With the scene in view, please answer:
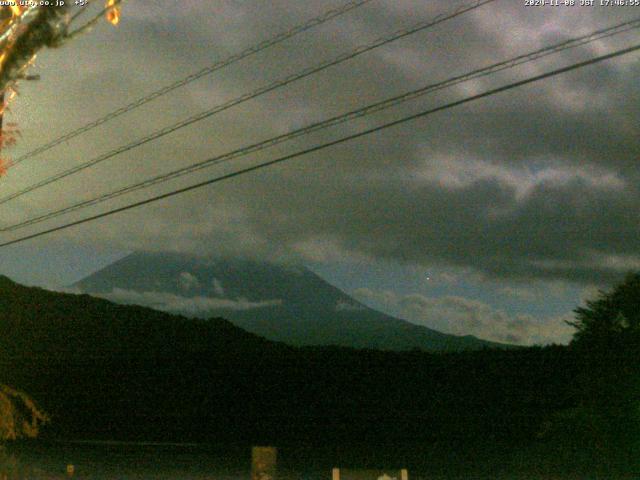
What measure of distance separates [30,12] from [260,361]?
1465 inches

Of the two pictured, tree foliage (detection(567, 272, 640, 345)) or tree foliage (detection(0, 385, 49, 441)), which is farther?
tree foliage (detection(567, 272, 640, 345))

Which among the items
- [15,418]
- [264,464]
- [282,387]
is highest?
[282,387]

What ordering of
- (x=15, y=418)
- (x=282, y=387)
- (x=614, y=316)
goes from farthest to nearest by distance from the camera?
(x=282, y=387), (x=614, y=316), (x=15, y=418)

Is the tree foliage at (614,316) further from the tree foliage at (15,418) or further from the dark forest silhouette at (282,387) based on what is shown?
the tree foliage at (15,418)

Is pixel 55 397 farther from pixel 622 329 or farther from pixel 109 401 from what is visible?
pixel 622 329

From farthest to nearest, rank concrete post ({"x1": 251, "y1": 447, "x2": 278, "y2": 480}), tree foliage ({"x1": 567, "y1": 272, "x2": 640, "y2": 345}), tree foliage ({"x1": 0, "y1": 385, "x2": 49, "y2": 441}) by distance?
tree foliage ({"x1": 567, "y1": 272, "x2": 640, "y2": 345}), tree foliage ({"x1": 0, "y1": 385, "x2": 49, "y2": 441}), concrete post ({"x1": 251, "y1": 447, "x2": 278, "y2": 480})

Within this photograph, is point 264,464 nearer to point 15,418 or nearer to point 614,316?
point 15,418

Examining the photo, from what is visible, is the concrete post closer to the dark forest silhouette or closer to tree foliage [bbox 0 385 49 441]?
tree foliage [bbox 0 385 49 441]

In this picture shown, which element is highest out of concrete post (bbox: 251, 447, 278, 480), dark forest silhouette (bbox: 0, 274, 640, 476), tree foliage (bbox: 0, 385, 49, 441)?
dark forest silhouette (bbox: 0, 274, 640, 476)

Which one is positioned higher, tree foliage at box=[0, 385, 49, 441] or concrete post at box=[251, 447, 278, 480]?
tree foliage at box=[0, 385, 49, 441]

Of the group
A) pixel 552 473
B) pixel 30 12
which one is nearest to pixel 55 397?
pixel 552 473

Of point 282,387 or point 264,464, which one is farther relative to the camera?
point 282,387

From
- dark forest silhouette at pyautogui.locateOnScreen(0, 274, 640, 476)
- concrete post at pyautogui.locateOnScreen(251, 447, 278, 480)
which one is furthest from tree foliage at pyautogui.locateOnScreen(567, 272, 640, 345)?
concrete post at pyautogui.locateOnScreen(251, 447, 278, 480)

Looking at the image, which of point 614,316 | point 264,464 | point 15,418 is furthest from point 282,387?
point 264,464
